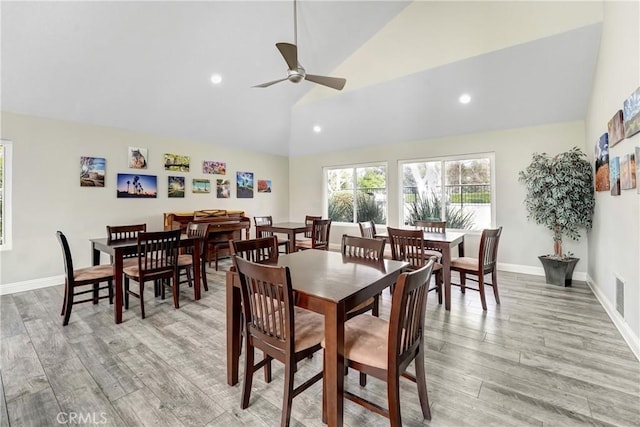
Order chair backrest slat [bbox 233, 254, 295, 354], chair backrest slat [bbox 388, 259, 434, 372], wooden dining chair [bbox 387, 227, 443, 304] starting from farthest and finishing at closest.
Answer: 1. wooden dining chair [bbox 387, 227, 443, 304]
2. chair backrest slat [bbox 233, 254, 295, 354]
3. chair backrest slat [bbox 388, 259, 434, 372]

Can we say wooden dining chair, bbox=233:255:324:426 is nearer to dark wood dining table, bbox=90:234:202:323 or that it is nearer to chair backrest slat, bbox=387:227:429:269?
chair backrest slat, bbox=387:227:429:269

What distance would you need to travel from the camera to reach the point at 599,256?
146 inches

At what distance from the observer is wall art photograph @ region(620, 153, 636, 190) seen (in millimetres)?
2420

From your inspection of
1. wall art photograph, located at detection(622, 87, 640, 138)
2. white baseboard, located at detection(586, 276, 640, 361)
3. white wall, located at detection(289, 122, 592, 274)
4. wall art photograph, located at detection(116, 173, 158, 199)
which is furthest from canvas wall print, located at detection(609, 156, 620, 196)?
wall art photograph, located at detection(116, 173, 158, 199)

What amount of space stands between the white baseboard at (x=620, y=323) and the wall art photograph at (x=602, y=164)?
130 centimetres

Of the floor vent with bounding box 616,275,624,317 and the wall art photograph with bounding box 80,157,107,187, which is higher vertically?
the wall art photograph with bounding box 80,157,107,187

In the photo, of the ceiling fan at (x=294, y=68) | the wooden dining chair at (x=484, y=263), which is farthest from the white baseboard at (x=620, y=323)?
the ceiling fan at (x=294, y=68)

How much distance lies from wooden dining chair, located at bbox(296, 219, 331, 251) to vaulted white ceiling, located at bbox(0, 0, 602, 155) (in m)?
2.42

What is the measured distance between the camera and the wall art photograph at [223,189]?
655 cm

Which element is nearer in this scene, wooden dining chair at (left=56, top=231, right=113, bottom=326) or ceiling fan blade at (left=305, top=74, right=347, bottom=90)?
wooden dining chair at (left=56, top=231, right=113, bottom=326)

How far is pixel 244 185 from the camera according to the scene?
23.2 ft

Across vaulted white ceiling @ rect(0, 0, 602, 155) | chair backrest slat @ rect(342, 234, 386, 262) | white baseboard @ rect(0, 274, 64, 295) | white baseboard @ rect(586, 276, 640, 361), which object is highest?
vaulted white ceiling @ rect(0, 0, 602, 155)

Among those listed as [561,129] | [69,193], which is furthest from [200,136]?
[561,129]

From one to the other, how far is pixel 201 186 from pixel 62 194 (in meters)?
2.29
